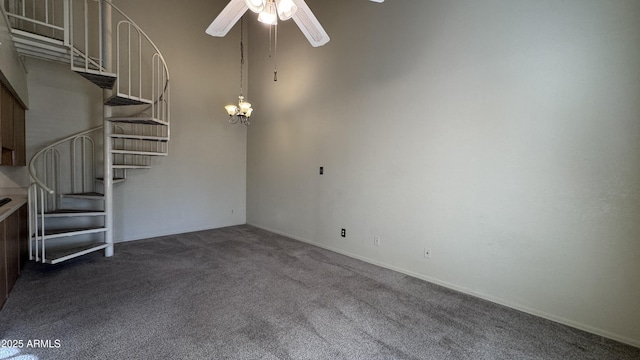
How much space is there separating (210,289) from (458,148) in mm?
2922

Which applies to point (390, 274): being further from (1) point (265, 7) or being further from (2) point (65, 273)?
(2) point (65, 273)

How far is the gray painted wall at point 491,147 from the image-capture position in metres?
2.11

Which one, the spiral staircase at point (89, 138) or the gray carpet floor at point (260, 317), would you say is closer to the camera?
the gray carpet floor at point (260, 317)

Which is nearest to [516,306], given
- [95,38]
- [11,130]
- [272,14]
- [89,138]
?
[272,14]

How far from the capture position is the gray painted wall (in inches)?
83.1

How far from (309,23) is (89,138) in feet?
12.6

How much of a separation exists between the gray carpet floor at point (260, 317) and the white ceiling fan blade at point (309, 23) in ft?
7.68

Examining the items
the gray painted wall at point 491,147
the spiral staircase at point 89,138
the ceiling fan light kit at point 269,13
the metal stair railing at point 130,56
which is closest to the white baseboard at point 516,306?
the gray painted wall at point 491,147

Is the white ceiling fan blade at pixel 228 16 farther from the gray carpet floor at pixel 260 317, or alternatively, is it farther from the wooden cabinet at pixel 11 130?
the gray carpet floor at pixel 260 317

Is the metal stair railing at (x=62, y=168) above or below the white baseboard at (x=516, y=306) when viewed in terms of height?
above

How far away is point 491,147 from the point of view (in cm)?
265

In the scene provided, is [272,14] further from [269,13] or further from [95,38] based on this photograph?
[95,38]

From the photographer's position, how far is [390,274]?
3.29 meters

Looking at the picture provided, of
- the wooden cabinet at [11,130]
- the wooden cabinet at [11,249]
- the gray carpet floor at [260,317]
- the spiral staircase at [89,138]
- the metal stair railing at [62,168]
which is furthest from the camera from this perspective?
the metal stair railing at [62,168]
